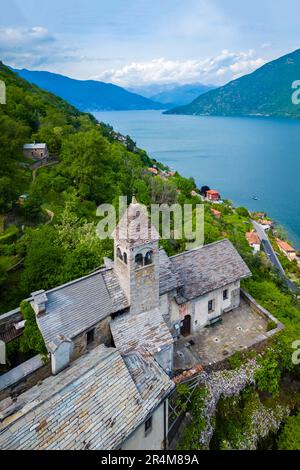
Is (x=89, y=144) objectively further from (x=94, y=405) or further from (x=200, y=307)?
(x=94, y=405)

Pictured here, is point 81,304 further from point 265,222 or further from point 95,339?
point 265,222

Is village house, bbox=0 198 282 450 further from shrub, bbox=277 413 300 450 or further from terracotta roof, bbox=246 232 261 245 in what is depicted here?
terracotta roof, bbox=246 232 261 245

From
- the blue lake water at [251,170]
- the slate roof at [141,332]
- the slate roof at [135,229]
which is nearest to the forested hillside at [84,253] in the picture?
the slate roof at [141,332]

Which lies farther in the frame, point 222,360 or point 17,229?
point 17,229

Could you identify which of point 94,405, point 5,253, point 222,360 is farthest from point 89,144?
point 94,405

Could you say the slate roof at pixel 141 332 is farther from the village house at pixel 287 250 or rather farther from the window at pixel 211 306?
the village house at pixel 287 250

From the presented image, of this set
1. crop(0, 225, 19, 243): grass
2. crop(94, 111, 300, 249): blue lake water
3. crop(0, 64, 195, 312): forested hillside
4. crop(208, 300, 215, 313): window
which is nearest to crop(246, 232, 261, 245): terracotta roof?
crop(94, 111, 300, 249): blue lake water
